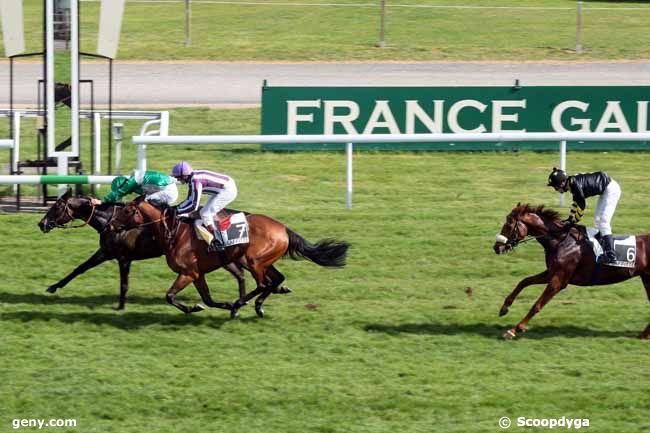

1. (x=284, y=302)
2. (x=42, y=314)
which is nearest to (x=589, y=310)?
(x=284, y=302)

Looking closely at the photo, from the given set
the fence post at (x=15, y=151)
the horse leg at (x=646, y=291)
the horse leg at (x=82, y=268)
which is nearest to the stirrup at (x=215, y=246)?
the horse leg at (x=82, y=268)

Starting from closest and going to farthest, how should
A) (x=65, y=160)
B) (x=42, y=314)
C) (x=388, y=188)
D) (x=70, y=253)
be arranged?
Result: (x=42, y=314)
(x=70, y=253)
(x=65, y=160)
(x=388, y=188)

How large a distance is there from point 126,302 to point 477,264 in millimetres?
3093

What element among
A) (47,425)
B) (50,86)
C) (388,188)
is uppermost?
(50,86)

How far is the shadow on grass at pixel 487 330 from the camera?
8.66 metres

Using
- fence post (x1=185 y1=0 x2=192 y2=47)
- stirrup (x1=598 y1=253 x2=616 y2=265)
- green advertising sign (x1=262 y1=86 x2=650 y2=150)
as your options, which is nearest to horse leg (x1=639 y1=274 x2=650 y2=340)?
stirrup (x1=598 y1=253 x2=616 y2=265)

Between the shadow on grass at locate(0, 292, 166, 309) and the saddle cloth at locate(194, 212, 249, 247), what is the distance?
818 millimetres

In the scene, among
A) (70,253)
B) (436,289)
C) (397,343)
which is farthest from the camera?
(70,253)

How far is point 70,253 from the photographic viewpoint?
34.6ft

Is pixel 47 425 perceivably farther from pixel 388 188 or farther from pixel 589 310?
pixel 388 188

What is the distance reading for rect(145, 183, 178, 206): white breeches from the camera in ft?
31.0

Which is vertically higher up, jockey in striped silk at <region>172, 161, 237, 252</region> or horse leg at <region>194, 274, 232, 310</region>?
jockey in striped silk at <region>172, 161, 237, 252</region>

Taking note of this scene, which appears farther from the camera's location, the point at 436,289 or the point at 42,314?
the point at 436,289
